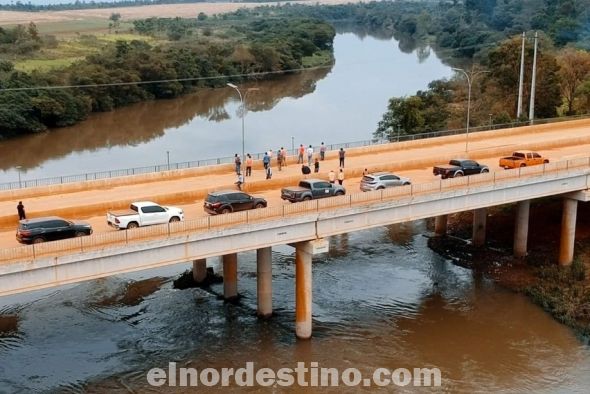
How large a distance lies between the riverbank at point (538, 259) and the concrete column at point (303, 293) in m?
12.3

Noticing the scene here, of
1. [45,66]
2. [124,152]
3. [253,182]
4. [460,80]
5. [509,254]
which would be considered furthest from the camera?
[45,66]

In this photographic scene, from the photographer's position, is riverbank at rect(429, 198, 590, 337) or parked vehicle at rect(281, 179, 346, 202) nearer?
parked vehicle at rect(281, 179, 346, 202)

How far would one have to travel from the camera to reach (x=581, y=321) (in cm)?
3741

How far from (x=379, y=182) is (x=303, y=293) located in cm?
743

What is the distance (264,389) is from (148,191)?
471 inches

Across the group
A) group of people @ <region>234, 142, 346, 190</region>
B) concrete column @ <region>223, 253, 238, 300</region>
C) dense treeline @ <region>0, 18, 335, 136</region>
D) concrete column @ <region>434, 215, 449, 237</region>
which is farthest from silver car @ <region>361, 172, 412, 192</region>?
dense treeline @ <region>0, 18, 335, 136</region>

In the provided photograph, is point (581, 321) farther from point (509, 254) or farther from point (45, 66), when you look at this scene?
point (45, 66)

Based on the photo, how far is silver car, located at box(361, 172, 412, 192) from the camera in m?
38.5

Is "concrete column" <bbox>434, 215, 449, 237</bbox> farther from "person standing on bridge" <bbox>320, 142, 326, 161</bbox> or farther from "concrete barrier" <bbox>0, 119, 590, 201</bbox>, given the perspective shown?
"person standing on bridge" <bbox>320, 142, 326, 161</bbox>

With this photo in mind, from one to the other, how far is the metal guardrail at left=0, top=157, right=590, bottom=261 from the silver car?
2.22 metres

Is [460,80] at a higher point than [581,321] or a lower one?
higher

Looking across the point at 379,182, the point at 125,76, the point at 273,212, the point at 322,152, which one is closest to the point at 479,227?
the point at 322,152

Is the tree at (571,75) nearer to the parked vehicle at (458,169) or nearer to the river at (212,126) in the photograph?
the river at (212,126)

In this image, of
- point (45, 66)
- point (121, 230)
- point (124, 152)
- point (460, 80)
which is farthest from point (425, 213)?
point (45, 66)
